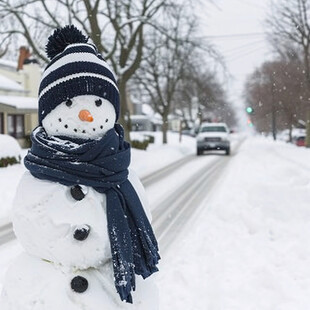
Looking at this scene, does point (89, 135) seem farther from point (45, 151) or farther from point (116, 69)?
point (116, 69)

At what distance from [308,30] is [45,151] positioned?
2653 centimetres

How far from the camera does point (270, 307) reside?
4125 millimetres

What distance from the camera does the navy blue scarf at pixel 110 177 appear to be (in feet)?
7.22

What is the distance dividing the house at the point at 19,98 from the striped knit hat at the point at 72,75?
867 inches

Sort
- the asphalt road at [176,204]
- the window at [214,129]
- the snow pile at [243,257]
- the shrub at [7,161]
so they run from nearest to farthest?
the snow pile at [243,257] < the asphalt road at [176,204] < the shrub at [7,161] < the window at [214,129]

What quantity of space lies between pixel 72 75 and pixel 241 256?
4.16m

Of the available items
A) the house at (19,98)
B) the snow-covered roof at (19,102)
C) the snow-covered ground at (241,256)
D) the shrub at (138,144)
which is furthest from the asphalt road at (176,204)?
the house at (19,98)

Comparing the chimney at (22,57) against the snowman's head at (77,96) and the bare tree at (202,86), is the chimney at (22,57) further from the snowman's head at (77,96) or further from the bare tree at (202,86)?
the snowman's head at (77,96)

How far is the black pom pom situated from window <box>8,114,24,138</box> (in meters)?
25.3

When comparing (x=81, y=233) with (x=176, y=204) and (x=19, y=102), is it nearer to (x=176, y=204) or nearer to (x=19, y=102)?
(x=176, y=204)

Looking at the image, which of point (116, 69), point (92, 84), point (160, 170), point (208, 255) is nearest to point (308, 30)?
point (116, 69)

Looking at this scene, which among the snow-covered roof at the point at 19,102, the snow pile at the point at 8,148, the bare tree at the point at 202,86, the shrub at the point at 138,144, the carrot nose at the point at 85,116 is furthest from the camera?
the shrub at the point at 138,144

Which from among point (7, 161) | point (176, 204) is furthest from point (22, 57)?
point (176, 204)

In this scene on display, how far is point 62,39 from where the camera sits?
255 cm
